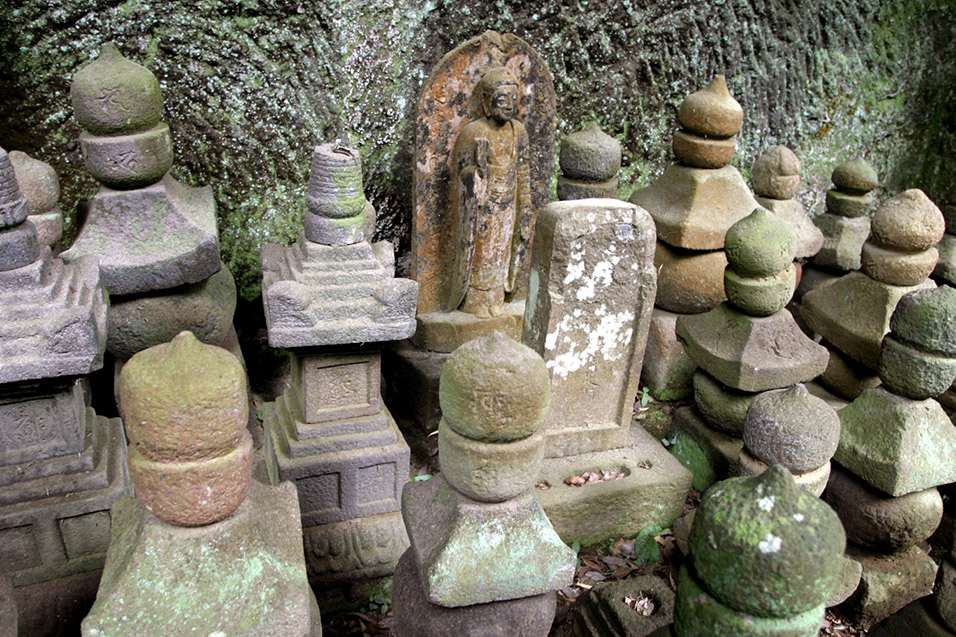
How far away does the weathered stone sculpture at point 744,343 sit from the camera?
3857mm

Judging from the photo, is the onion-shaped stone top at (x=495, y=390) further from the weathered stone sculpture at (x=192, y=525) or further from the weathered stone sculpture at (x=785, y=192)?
the weathered stone sculpture at (x=785, y=192)

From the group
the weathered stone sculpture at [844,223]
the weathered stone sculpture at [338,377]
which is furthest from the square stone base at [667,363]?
the weathered stone sculpture at [338,377]

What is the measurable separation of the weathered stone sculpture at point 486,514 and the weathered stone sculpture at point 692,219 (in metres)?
2.86

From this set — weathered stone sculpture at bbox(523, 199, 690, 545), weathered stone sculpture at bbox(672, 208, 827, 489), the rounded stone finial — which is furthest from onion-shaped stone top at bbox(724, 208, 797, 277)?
the rounded stone finial

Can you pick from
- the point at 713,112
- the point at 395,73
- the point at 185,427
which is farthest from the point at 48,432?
the point at 713,112

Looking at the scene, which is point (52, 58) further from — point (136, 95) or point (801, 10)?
point (801, 10)

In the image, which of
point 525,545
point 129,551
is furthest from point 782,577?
point 129,551

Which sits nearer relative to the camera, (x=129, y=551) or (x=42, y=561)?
(x=129, y=551)

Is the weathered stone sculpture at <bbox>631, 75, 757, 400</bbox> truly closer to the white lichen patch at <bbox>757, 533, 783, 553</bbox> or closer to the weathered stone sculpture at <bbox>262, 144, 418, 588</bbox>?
the weathered stone sculpture at <bbox>262, 144, 418, 588</bbox>

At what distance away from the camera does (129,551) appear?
2051mm

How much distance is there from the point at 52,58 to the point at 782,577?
4.45 meters

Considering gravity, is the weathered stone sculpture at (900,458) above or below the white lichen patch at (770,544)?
below

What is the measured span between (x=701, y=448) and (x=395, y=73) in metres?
3.05

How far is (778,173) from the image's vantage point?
17.9ft
